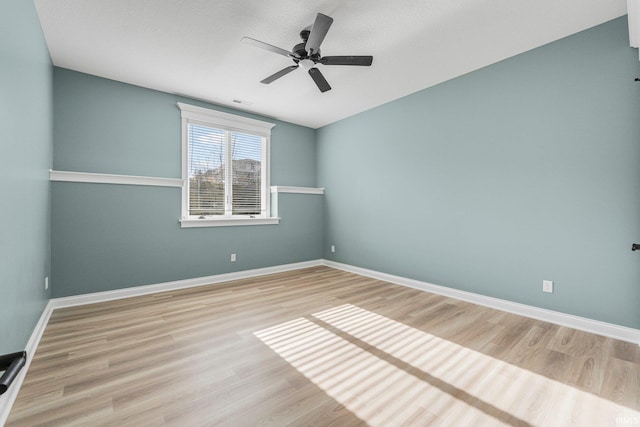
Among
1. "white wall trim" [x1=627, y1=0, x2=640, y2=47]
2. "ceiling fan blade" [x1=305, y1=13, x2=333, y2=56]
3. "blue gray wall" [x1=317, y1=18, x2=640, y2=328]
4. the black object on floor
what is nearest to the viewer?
the black object on floor

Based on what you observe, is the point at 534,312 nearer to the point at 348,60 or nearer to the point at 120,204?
the point at 348,60

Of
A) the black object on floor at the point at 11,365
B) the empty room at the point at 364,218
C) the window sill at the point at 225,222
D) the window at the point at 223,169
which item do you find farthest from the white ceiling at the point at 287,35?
the black object on floor at the point at 11,365

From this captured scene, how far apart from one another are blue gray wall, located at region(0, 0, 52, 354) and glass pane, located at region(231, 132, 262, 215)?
2.25 meters

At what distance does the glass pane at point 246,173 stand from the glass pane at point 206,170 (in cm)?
22

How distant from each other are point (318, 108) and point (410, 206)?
213 centimetres

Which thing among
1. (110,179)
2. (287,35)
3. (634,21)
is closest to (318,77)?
(287,35)

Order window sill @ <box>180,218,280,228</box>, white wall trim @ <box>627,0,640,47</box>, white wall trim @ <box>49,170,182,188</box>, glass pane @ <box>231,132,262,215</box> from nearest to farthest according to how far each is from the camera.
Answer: white wall trim @ <box>627,0,640,47</box>, white wall trim @ <box>49,170,182,188</box>, window sill @ <box>180,218,280,228</box>, glass pane @ <box>231,132,262,215</box>

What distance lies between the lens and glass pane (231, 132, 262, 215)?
14.9 feet

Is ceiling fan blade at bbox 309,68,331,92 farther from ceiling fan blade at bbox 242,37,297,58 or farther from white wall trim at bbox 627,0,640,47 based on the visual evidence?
white wall trim at bbox 627,0,640,47

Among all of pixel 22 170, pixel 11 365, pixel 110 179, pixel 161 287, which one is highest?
pixel 110 179

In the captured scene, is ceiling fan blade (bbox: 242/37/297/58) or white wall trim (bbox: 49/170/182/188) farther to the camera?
white wall trim (bbox: 49/170/182/188)

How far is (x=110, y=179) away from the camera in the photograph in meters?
3.36

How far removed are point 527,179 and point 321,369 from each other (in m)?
2.73

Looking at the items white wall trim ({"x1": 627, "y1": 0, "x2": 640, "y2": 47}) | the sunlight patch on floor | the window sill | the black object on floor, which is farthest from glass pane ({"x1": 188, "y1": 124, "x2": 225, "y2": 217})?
white wall trim ({"x1": 627, "y1": 0, "x2": 640, "y2": 47})
